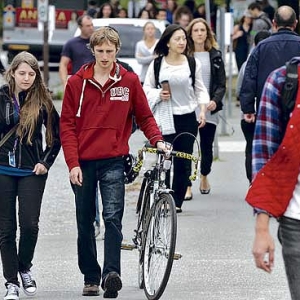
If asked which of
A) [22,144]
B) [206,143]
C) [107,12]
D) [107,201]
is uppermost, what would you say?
[22,144]

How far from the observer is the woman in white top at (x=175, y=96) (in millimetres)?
11422

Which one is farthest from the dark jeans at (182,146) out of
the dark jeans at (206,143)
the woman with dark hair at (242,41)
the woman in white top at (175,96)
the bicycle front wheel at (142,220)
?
the woman with dark hair at (242,41)

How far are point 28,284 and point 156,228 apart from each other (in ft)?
3.06

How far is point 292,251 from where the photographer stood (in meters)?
4.98

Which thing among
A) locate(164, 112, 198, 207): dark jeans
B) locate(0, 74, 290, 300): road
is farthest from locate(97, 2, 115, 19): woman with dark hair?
locate(164, 112, 198, 207): dark jeans

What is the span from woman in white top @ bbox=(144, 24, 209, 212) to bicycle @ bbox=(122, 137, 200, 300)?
9.86 feet

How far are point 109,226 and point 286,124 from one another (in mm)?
3102

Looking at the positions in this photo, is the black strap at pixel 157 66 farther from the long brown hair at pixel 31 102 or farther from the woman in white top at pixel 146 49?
the woman in white top at pixel 146 49

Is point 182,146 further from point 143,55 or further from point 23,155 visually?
point 143,55

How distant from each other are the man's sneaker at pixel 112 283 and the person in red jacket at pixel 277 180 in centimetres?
299

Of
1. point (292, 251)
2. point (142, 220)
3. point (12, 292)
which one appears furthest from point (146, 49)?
point (292, 251)

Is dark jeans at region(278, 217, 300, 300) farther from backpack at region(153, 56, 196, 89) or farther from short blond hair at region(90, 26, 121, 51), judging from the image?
backpack at region(153, 56, 196, 89)

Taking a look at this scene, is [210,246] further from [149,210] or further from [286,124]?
[286,124]

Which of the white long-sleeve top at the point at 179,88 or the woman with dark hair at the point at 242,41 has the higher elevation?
the white long-sleeve top at the point at 179,88
